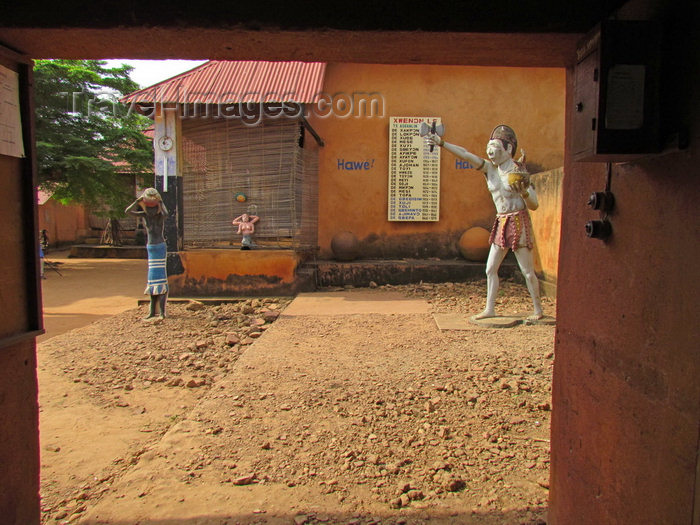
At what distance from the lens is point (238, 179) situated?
25.0 ft

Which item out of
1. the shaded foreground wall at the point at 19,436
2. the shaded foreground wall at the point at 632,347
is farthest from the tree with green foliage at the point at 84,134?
the shaded foreground wall at the point at 632,347

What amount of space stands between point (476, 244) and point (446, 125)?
2.24 m

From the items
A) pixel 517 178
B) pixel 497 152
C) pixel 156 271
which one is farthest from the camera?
pixel 156 271

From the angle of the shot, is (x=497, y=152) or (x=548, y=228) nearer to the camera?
(x=497, y=152)

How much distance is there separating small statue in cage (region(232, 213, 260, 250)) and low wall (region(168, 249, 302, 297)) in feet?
0.49

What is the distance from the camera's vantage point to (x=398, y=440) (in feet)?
8.89

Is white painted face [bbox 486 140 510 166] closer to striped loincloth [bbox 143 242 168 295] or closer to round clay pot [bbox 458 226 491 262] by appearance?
round clay pot [bbox 458 226 491 262]

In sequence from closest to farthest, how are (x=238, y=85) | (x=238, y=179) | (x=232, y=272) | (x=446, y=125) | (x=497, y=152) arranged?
(x=497, y=152) < (x=238, y=85) < (x=232, y=272) < (x=238, y=179) < (x=446, y=125)

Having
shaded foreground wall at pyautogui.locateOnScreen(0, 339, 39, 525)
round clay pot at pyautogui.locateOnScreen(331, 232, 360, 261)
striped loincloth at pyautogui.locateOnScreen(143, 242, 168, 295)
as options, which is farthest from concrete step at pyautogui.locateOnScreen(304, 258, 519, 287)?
shaded foreground wall at pyautogui.locateOnScreen(0, 339, 39, 525)

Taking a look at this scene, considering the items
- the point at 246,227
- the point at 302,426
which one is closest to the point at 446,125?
the point at 246,227

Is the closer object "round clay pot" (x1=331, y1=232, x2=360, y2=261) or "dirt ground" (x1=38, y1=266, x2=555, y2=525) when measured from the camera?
"dirt ground" (x1=38, y1=266, x2=555, y2=525)

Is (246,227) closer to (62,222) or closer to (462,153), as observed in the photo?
(462,153)

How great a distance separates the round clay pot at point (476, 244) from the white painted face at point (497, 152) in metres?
3.33

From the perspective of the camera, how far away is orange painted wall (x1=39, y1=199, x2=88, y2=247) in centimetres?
1866
